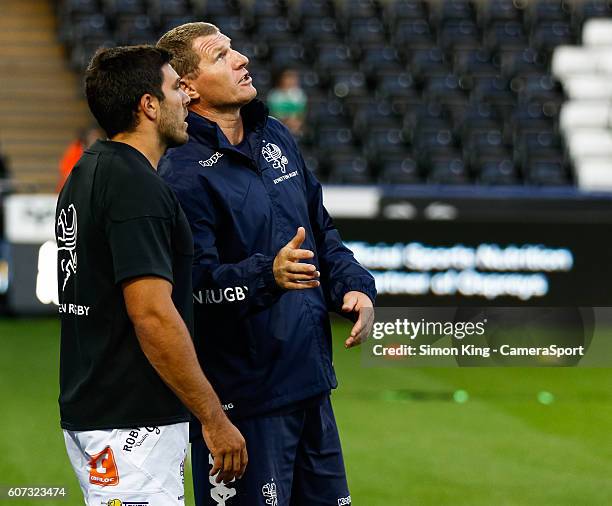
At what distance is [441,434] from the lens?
845 cm

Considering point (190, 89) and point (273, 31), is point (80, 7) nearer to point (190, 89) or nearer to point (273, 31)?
point (273, 31)

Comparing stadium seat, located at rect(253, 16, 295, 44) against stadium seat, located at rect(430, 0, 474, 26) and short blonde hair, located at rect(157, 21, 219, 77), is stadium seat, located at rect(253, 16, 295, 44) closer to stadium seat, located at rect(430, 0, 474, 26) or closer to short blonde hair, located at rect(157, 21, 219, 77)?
stadium seat, located at rect(430, 0, 474, 26)

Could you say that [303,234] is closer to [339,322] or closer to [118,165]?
[118,165]

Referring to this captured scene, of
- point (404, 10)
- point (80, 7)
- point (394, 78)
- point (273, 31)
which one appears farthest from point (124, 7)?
point (404, 10)

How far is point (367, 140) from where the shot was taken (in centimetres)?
1822

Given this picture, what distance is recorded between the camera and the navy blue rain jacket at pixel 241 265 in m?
3.92

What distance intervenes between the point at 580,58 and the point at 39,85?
353 inches

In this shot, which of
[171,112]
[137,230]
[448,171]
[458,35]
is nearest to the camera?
[137,230]

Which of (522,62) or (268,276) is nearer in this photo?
(268,276)

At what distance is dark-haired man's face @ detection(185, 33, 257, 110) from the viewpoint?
409 centimetres

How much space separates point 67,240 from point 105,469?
654 millimetres

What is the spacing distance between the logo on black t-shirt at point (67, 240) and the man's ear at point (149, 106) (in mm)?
Answer: 339

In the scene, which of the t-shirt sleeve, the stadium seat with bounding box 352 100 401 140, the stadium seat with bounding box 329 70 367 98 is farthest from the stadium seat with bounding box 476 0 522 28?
the t-shirt sleeve

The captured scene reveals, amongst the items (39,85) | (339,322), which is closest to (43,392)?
(339,322)
